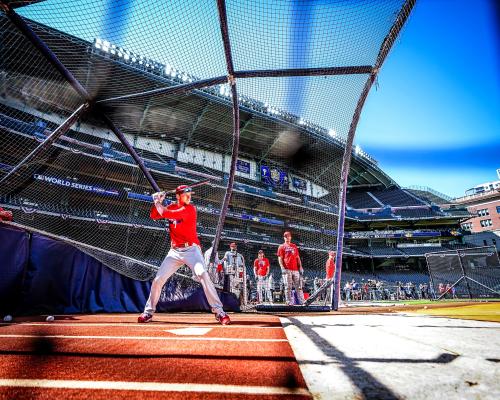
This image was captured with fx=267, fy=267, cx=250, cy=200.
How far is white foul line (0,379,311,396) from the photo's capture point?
88 cm

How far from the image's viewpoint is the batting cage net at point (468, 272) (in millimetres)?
10016

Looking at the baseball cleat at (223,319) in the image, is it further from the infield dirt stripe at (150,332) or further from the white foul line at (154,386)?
the white foul line at (154,386)

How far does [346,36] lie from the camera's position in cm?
392

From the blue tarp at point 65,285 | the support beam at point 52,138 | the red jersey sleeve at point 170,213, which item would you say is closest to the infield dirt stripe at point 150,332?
the red jersey sleeve at point 170,213

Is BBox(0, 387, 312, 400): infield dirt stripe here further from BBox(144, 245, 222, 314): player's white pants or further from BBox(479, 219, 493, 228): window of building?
BBox(479, 219, 493, 228): window of building

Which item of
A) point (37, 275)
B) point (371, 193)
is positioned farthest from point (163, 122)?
point (371, 193)

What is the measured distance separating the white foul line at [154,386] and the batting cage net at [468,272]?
1180 cm

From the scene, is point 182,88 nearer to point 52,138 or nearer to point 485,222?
point 52,138

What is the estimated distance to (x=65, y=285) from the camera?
4.65 meters

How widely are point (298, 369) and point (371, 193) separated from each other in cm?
4242

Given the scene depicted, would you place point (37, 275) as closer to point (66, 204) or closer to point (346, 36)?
point (346, 36)

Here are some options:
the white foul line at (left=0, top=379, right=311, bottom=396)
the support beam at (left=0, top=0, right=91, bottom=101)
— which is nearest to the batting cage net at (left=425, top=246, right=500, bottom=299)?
the white foul line at (left=0, top=379, right=311, bottom=396)

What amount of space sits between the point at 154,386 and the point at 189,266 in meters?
2.50

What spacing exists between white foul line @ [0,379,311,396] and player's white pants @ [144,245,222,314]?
2.26 metres
